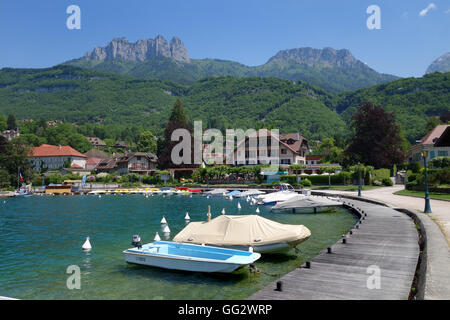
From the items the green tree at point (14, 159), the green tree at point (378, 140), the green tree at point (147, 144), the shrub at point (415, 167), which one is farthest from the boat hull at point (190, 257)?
the green tree at point (147, 144)

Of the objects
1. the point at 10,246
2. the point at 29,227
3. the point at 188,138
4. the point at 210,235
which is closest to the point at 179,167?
the point at 188,138

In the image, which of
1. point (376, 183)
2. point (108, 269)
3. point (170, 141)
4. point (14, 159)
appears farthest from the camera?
point (170, 141)

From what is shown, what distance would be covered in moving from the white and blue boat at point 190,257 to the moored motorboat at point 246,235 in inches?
→ 53.6

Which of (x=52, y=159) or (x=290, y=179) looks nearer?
(x=290, y=179)

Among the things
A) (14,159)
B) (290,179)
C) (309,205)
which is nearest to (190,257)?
(309,205)

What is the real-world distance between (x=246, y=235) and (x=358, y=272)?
22.2 feet

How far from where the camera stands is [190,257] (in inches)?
590

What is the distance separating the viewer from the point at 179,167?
349 feet

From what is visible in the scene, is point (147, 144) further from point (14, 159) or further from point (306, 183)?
point (306, 183)

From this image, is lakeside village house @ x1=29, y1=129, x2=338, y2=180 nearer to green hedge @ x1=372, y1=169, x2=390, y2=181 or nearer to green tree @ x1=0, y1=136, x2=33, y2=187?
green tree @ x1=0, y1=136, x2=33, y2=187

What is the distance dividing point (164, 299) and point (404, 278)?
29.4ft

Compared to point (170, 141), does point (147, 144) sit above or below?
above

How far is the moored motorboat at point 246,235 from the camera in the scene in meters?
17.5

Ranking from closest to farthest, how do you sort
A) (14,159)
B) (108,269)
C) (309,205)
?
A: 1. (108,269)
2. (309,205)
3. (14,159)
